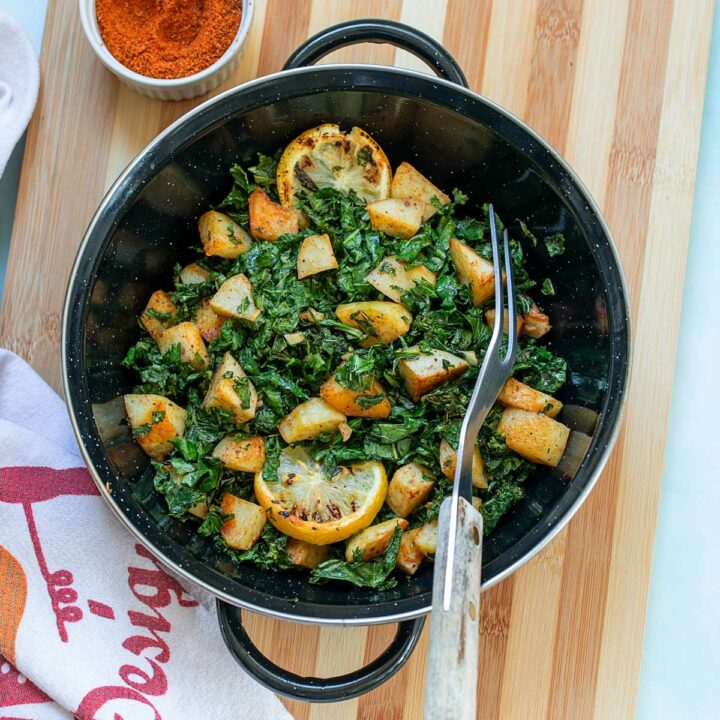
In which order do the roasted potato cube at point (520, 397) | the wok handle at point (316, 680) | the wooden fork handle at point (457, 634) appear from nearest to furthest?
1. the wooden fork handle at point (457, 634)
2. the wok handle at point (316, 680)
3. the roasted potato cube at point (520, 397)

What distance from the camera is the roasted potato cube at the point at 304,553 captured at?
184cm

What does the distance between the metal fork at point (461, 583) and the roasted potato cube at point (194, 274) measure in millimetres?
711

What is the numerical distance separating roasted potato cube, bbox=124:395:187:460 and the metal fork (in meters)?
0.67

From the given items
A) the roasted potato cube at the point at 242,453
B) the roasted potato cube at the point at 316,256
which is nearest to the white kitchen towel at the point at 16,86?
the roasted potato cube at the point at 316,256

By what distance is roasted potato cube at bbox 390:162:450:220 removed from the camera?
195 centimetres

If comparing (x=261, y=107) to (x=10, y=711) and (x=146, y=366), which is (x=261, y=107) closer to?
(x=146, y=366)

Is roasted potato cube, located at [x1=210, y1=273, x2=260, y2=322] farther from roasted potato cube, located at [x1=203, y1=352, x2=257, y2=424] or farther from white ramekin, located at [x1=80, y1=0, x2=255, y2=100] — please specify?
white ramekin, located at [x1=80, y1=0, x2=255, y2=100]

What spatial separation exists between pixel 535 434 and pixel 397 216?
23.1 inches

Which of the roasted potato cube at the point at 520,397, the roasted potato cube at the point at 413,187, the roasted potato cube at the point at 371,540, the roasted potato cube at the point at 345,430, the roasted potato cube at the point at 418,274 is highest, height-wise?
the roasted potato cube at the point at 413,187

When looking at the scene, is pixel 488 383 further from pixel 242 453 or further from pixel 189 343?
pixel 189 343

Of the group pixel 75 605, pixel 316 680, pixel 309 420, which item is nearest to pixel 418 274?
pixel 309 420

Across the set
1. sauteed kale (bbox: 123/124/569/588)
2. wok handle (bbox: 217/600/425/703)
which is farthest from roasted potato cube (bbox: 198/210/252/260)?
wok handle (bbox: 217/600/425/703)

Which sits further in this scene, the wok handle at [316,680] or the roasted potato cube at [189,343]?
the roasted potato cube at [189,343]

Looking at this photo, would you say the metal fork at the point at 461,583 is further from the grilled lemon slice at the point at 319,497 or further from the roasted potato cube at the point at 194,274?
the roasted potato cube at the point at 194,274
